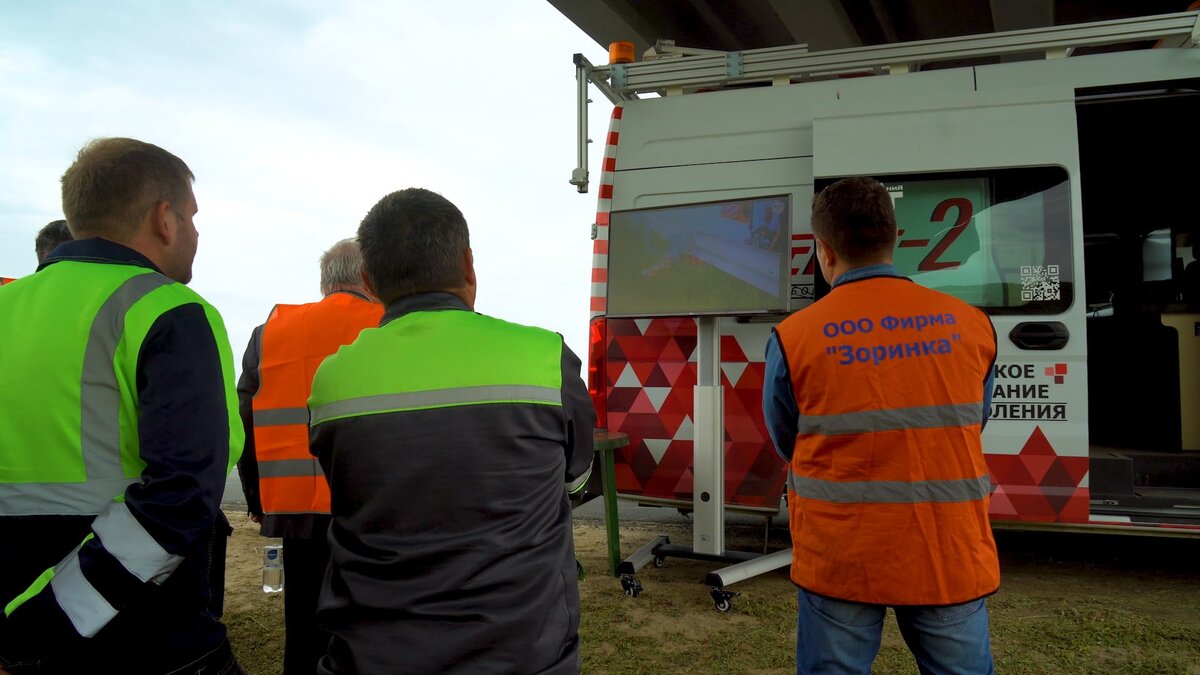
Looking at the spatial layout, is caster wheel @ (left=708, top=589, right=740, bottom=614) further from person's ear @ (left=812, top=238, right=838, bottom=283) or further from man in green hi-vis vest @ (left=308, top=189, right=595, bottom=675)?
man in green hi-vis vest @ (left=308, top=189, right=595, bottom=675)

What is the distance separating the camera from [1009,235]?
397 cm

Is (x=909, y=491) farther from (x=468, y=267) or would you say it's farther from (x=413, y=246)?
(x=413, y=246)

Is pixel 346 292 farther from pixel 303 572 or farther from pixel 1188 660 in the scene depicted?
pixel 1188 660

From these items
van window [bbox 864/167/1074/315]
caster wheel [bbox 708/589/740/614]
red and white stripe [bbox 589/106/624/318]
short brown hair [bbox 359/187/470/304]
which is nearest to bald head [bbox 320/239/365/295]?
short brown hair [bbox 359/187/470/304]

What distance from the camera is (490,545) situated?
1.34 m

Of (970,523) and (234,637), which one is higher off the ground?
(970,523)

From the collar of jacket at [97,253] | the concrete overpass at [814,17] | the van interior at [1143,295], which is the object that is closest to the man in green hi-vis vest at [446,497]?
the collar of jacket at [97,253]

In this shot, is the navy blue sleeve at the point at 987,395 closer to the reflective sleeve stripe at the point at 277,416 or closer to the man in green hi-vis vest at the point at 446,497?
the man in green hi-vis vest at the point at 446,497

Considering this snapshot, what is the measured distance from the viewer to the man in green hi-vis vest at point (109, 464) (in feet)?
4.61

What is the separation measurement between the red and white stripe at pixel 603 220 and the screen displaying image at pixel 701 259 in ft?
0.62

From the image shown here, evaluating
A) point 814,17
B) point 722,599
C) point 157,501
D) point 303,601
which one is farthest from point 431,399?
point 814,17

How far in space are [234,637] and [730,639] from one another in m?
2.15

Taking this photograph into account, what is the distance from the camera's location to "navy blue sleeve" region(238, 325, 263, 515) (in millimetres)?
2605

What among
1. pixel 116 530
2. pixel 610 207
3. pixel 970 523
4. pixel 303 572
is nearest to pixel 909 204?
pixel 610 207
